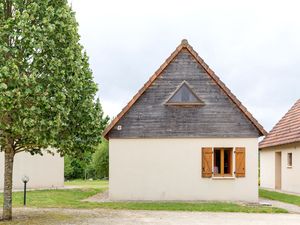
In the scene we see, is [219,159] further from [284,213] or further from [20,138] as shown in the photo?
[20,138]

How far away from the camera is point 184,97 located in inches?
920

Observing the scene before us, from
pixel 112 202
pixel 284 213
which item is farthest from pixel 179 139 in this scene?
pixel 284 213

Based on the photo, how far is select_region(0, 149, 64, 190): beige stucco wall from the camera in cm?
2978

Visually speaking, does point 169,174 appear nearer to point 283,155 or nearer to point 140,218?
point 140,218

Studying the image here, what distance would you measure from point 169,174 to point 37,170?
34.5ft

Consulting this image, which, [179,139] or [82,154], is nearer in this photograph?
[82,154]

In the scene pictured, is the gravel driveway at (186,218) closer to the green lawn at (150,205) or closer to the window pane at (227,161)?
the green lawn at (150,205)

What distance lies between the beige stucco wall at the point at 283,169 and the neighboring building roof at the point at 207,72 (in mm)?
5245

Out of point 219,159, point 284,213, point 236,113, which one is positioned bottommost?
point 284,213

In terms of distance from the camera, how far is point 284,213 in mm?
18484

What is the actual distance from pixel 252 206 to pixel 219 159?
138 inches

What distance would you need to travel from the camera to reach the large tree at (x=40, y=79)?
1398 cm

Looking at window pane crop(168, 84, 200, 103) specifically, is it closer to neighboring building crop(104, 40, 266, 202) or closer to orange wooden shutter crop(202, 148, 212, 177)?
neighboring building crop(104, 40, 266, 202)

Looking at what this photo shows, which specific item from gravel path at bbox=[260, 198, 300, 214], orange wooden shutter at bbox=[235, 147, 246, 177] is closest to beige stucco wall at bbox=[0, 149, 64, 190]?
orange wooden shutter at bbox=[235, 147, 246, 177]
